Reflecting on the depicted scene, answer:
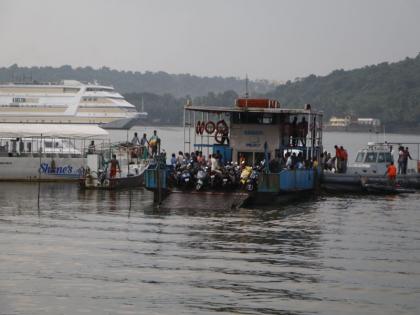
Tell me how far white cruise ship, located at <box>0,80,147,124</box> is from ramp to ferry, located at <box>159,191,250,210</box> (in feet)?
390

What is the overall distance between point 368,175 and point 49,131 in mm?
17962

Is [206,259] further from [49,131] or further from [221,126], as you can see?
[49,131]

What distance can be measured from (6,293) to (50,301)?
41.7 inches

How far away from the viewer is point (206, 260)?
24703 millimetres

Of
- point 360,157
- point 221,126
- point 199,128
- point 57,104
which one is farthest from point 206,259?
point 57,104

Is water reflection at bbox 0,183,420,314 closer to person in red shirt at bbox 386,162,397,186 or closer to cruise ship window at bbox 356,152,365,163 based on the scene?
person in red shirt at bbox 386,162,397,186

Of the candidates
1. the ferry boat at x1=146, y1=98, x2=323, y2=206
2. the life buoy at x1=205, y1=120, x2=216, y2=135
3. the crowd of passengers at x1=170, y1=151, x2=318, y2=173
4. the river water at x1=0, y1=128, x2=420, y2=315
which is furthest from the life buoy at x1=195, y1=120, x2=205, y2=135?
the river water at x1=0, y1=128, x2=420, y2=315

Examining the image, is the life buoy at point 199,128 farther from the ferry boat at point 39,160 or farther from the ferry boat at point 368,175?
the ferry boat at point 39,160

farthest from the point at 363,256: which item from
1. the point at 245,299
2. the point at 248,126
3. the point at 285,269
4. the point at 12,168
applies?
the point at 12,168

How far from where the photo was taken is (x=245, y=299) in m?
20.0

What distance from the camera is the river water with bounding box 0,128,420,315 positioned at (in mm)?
19828

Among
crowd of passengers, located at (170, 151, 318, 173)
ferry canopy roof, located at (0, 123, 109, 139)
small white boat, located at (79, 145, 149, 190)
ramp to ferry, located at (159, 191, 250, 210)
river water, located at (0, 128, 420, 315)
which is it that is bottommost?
river water, located at (0, 128, 420, 315)

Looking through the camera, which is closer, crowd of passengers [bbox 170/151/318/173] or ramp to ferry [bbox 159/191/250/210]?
ramp to ferry [bbox 159/191/250/210]

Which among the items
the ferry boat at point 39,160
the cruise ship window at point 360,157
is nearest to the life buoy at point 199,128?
the ferry boat at point 39,160
